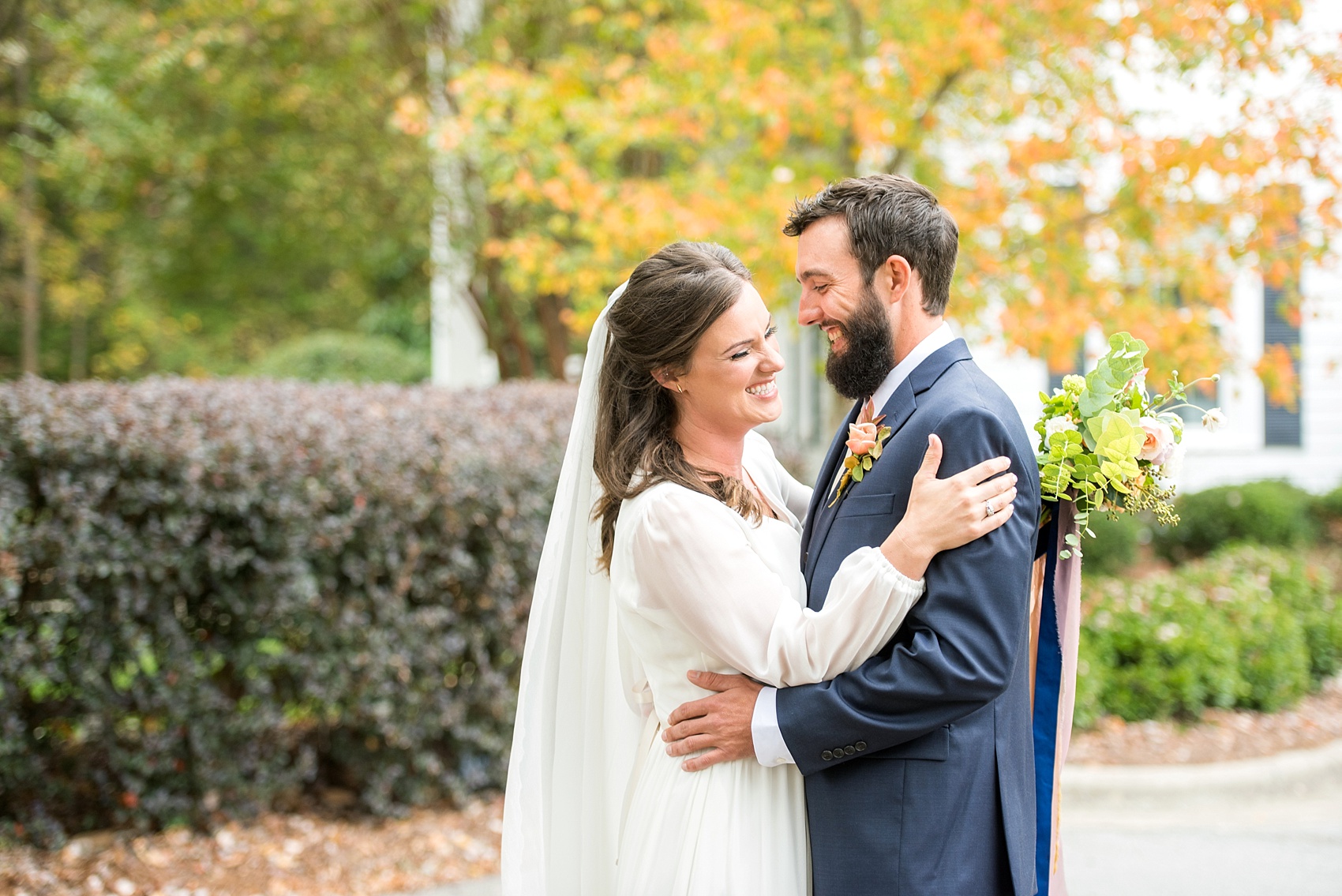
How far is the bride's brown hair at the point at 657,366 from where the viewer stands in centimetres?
239

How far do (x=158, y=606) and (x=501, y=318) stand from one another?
32.0 ft

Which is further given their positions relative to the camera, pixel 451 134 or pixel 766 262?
pixel 451 134

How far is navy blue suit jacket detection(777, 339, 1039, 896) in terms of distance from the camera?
2.11m

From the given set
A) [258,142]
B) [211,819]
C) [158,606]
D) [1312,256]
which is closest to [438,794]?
[211,819]

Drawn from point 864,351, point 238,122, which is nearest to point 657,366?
point 864,351

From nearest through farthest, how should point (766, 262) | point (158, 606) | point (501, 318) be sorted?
point (158, 606) < point (766, 262) < point (501, 318)

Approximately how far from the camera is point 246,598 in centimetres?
450

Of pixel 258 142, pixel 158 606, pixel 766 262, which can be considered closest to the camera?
pixel 158 606

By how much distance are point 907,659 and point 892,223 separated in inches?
36.3

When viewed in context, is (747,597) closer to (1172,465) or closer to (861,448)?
(861,448)

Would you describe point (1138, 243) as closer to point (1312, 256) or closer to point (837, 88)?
point (1312, 256)

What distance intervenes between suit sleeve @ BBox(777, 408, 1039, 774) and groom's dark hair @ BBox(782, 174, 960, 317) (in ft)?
1.33

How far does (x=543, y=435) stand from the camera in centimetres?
547

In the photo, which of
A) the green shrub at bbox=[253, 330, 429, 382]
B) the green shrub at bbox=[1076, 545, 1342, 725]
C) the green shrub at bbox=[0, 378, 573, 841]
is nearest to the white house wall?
the green shrub at bbox=[1076, 545, 1342, 725]
